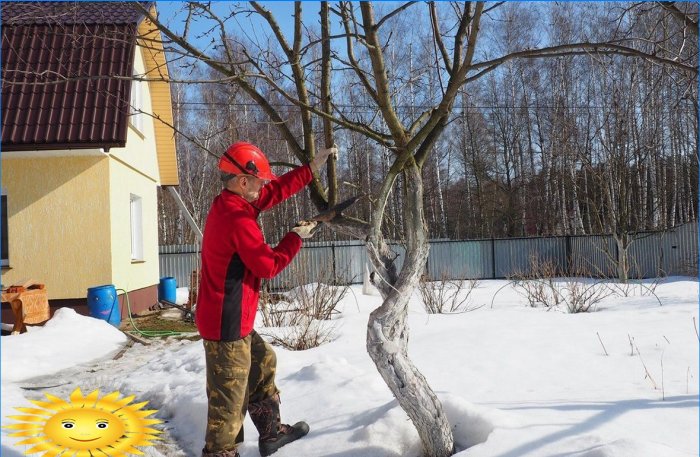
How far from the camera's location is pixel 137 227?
12008mm

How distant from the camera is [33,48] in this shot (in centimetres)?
972

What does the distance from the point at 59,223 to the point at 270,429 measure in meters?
7.36

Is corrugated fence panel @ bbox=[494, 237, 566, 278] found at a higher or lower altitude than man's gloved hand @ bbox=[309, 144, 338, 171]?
lower

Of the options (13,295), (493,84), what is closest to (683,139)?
(493,84)

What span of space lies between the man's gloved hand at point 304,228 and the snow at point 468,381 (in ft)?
3.54

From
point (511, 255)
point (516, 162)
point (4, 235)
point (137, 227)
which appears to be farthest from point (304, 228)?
point (516, 162)

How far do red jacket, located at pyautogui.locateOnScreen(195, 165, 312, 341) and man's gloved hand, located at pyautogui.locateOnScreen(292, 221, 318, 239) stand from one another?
0.02 m

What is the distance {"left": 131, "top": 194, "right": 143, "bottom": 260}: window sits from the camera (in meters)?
11.8

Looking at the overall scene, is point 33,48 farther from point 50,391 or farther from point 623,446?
point 623,446

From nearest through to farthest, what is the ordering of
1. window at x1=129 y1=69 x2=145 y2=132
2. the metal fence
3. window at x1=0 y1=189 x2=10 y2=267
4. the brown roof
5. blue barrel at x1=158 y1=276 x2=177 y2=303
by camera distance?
the brown roof < window at x1=0 y1=189 x2=10 y2=267 < window at x1=129 y1=69 x2=145 y2=132 < blue barrel at x1=158 y1=276 x2=177 y2=303 < the metal fence

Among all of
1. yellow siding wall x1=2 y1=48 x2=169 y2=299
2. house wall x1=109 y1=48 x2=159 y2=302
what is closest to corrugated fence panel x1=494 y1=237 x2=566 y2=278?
house wall x1=109 y1=48 x2=159 y2=302

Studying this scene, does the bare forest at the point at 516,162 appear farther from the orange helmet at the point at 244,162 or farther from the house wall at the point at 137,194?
the orange helmet at the point at 244,162

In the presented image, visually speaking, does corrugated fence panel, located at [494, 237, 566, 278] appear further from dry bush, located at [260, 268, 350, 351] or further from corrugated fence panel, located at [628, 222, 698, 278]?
dry bush, located at [260, 268, 350, 351]

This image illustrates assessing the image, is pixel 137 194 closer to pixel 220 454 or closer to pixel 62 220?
pixel 62 220
